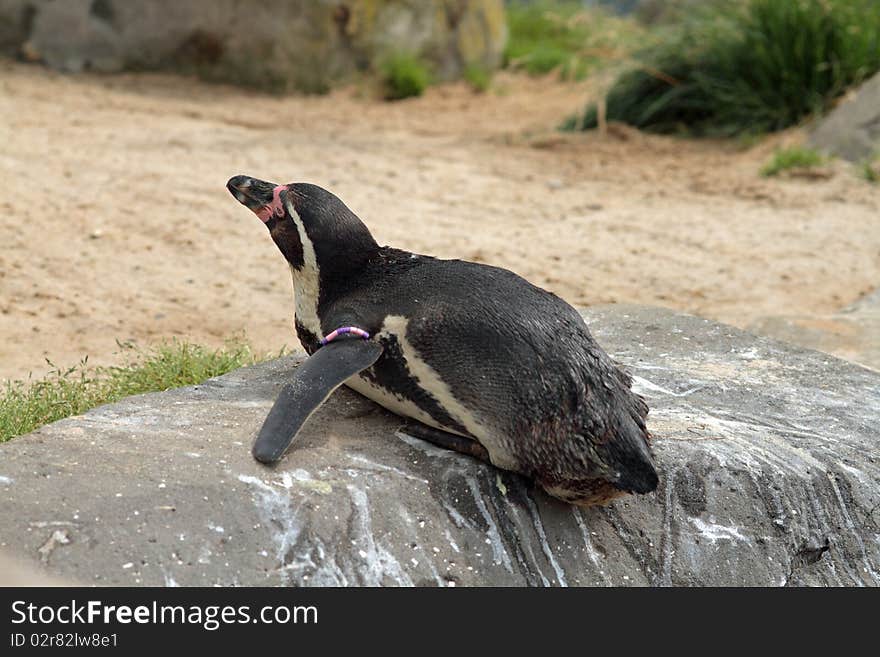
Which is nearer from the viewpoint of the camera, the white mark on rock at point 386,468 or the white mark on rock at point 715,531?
the white mark on rock at point 386,468

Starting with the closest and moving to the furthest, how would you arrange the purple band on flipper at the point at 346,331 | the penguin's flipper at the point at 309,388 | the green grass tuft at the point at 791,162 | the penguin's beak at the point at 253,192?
the penguin's flipper at the point at 309,388 < the purple band on flipper at the point at 346,331 < the penguin's beak at the point at 253,192 < the green grass tuft at the point at 791,162

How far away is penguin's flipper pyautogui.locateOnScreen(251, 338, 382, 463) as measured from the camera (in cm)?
261

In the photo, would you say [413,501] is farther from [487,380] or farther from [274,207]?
[274,207]

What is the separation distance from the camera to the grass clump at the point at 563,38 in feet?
33.2

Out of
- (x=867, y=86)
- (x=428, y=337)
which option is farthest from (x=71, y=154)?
(x=867, y=86)

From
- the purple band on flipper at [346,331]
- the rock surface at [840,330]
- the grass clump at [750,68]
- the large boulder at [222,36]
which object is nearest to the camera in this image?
the purple band on flipper at [346,331]

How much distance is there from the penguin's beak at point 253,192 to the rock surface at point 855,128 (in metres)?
5.85

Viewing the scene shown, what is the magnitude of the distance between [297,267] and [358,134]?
18.4 feet

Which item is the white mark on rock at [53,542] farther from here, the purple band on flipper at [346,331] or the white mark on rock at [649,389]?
the white mark on rock at [649,389]

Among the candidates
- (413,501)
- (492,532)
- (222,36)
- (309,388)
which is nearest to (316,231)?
(309,388)

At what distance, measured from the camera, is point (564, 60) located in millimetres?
11883

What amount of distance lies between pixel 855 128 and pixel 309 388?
6522 mm

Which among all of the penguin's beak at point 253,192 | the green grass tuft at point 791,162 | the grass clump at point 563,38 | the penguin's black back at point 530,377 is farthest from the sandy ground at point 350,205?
the penguin's black back at point 530,377

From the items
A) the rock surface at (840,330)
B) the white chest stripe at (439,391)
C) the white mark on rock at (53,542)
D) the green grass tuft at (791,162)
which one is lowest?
the rock surface at (840,330)
